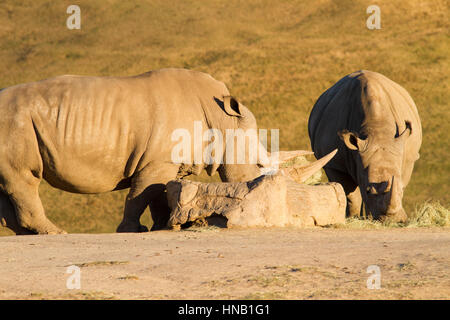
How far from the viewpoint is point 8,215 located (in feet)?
33.4

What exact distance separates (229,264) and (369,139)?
14.8 ft

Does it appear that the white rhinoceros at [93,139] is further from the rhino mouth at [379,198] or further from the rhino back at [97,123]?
the rhino mouth at [379,198]

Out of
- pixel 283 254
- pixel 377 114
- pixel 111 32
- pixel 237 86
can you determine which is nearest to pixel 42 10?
pixel 111 32

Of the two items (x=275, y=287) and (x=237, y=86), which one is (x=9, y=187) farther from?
(x=237, y=86)

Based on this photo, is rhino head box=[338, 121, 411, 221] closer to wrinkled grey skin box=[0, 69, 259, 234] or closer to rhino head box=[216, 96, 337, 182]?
rhino head box=[216, 96, 337, 182]

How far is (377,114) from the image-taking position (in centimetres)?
1152

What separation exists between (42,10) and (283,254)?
1392 inches

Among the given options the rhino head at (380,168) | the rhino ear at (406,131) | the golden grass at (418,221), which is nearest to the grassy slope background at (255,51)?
the rhino ear at (406,131)

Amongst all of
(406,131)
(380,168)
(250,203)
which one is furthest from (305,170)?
(250,203)

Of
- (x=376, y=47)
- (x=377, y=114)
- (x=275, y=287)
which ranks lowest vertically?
(x=275, y=287)

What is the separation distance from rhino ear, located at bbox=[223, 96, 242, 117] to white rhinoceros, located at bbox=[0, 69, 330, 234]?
22 centimetres

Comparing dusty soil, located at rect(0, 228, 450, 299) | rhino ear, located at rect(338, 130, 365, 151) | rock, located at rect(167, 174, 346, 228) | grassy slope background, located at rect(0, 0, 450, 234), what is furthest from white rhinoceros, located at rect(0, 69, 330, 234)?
grassy slope background, located at rect(0, 0, 450, 234)

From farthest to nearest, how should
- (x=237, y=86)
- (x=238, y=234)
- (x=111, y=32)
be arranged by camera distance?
1. (x=111, y=32)
2. (x=237, y=86)
3. (x=238, y=234)

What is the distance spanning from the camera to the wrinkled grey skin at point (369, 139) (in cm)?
1057
